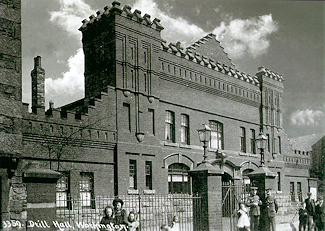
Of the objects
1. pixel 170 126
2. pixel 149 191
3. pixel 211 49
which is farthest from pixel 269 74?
pixel 149 191

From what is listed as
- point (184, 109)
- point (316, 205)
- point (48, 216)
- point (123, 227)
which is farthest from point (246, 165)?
point (48, 216)

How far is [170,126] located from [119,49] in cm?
606

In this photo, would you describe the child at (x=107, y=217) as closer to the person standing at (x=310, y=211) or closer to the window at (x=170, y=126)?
the person standing at (x=310, y=211)

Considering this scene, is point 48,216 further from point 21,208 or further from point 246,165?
point 246,165

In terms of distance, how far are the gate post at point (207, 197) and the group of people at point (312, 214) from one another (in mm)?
4900

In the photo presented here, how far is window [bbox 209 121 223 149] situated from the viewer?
27966mm

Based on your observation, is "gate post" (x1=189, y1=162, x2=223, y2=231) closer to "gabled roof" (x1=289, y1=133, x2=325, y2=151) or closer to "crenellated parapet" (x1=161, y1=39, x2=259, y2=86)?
"crenellated parapet" (x1=161, y1=39, x2=259, y2=86)

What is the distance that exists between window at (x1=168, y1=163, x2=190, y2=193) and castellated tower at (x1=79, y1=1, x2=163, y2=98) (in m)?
5.22

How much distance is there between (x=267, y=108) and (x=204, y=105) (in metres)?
8.16

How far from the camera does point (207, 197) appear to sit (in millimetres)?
14195

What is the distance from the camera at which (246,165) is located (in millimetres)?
30359

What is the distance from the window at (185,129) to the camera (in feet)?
84.6

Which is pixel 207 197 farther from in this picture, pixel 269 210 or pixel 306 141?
pixel 306 141

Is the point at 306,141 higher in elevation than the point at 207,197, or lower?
higher
